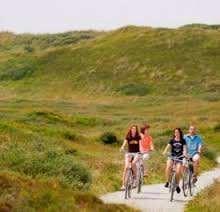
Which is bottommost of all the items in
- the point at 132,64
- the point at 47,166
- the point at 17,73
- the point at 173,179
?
the point at 173,179

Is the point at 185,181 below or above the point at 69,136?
above

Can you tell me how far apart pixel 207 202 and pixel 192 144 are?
198 inches

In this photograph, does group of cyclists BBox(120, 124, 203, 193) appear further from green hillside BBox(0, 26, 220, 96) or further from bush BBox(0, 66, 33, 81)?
bush BBox(0, 66, 33, 81)

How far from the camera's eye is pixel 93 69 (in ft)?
421

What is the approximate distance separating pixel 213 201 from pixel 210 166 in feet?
76.2

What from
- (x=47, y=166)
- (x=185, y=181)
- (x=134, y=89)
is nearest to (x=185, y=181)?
(x=185, y=181)

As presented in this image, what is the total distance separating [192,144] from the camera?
2691 centimetres

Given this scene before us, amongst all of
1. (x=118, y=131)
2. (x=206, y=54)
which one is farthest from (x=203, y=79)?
(x=118, y=131)

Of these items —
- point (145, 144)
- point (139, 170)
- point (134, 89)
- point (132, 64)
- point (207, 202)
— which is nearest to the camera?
point (207, 202)

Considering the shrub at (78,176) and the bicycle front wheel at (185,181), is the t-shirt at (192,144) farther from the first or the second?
the shrub at (78,176)

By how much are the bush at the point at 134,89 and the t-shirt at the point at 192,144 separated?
87.2m

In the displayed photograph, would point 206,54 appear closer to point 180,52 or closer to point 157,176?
point 180,52

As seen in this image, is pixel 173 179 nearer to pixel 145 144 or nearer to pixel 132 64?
pixel 145 144

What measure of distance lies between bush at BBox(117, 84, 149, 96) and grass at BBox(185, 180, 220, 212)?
89.0 metres
